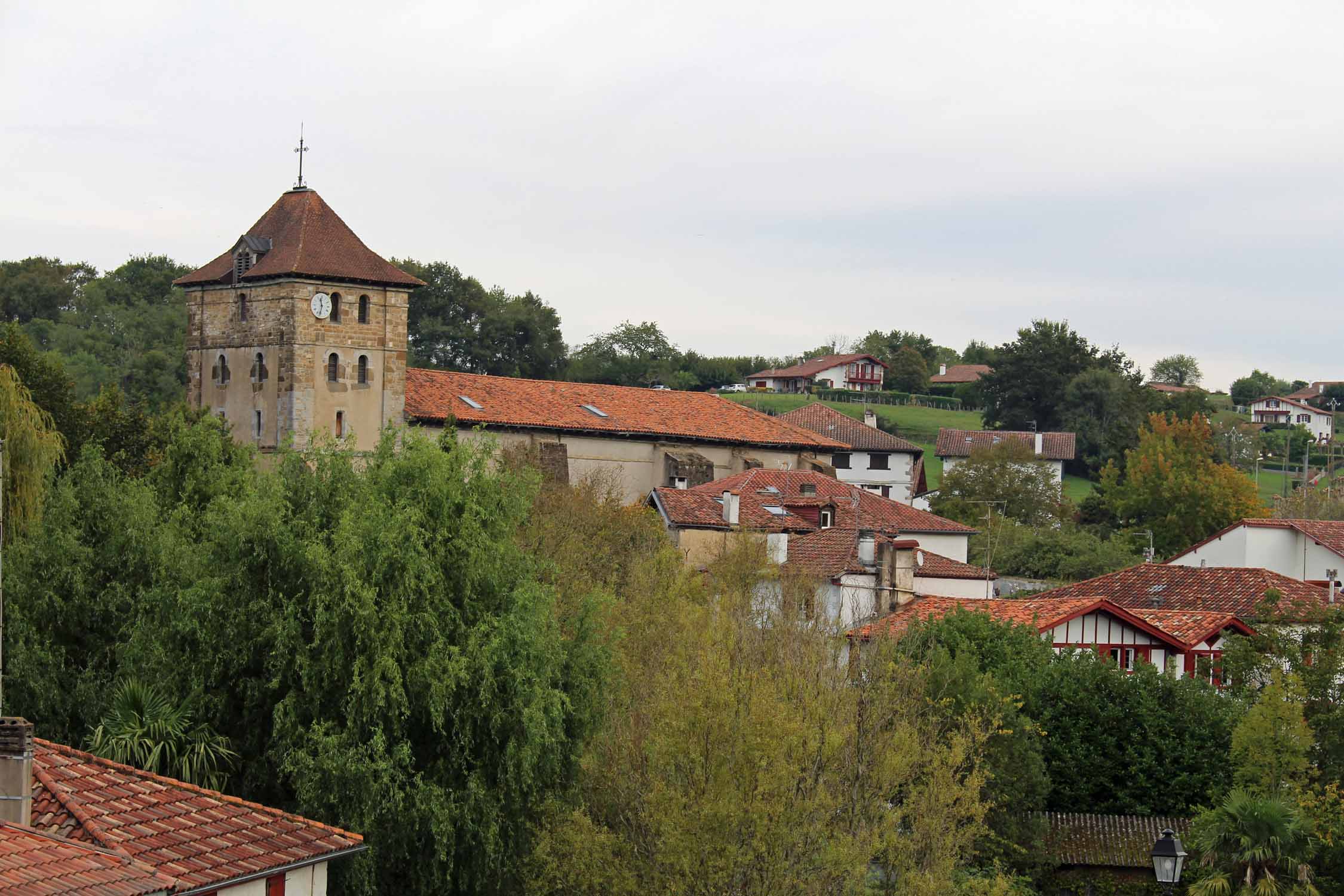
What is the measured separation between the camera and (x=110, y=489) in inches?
1106

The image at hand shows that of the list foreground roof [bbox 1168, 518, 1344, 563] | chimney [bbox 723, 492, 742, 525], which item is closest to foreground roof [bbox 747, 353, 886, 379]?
foreground roof [bbox 1168, 518, 1344, 563]

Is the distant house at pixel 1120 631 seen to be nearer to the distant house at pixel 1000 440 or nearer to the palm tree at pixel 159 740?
the palm tree at pixel 159 740

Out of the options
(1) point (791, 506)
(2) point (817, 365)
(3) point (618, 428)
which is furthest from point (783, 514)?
(2) point (817, 365)

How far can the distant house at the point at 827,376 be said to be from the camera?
451ft

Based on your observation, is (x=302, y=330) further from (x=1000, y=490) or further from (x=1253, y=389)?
(x=1253, y=389)

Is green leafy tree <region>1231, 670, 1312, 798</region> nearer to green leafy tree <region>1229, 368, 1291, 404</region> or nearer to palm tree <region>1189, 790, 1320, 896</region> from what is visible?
palm tree <region>1189, 790, 1320, 896</region>

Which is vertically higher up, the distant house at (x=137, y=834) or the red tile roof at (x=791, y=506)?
the red tile roof at (x=791, y=506)

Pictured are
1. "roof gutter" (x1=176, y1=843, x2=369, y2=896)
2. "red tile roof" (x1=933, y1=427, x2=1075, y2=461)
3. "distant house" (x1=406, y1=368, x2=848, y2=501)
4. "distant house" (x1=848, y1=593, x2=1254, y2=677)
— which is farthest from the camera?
"red tile roof" (x1=933, y1=427, x2=1075, y2=461)

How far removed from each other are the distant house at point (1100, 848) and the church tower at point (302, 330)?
29.4 metres

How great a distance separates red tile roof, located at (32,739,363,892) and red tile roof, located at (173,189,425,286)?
38.1 metres

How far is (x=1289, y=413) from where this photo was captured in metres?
167

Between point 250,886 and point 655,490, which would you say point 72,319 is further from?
point 250,886

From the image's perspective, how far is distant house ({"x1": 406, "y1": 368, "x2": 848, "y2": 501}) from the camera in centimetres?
6034

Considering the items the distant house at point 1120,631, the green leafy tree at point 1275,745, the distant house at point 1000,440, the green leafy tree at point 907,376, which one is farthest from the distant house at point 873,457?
the green leafy tree at point 907,376
